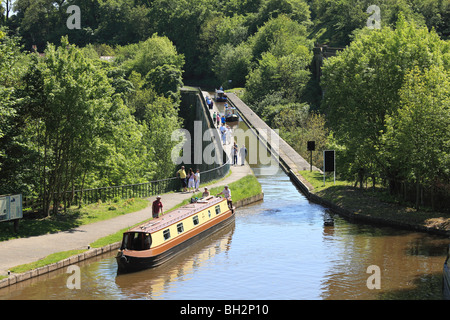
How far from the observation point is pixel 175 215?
26375 millimetres

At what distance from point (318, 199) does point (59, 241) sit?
18099 mm

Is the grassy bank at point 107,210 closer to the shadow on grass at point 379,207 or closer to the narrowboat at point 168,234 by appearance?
the narrowboat at point 168,234

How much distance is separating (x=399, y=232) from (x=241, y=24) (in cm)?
9369

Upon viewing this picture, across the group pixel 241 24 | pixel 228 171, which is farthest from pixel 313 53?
pixel 228 171

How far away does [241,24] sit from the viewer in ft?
384

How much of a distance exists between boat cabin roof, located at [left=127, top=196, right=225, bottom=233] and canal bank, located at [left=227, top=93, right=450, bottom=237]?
7.51 metres

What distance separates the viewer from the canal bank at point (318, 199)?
28.5 metres

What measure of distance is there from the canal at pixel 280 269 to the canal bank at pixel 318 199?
652mm

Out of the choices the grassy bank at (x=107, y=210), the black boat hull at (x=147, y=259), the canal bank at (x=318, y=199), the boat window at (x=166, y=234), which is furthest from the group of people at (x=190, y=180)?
the boat window at (x=166, y=234)

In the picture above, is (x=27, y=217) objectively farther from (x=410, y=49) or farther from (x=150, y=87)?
(x=150, y=87)

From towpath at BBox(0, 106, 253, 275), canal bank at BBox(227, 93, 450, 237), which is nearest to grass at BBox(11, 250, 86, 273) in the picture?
towpath at BBox(0, 106, 253, 275)

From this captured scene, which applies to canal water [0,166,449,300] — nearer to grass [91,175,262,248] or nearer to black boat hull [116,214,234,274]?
black boat hull [116,214,234,274]

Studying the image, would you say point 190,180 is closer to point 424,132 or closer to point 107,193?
point 107,193

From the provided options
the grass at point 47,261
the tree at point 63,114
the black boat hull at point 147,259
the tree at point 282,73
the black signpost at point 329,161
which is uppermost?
the tree at point 282,73
